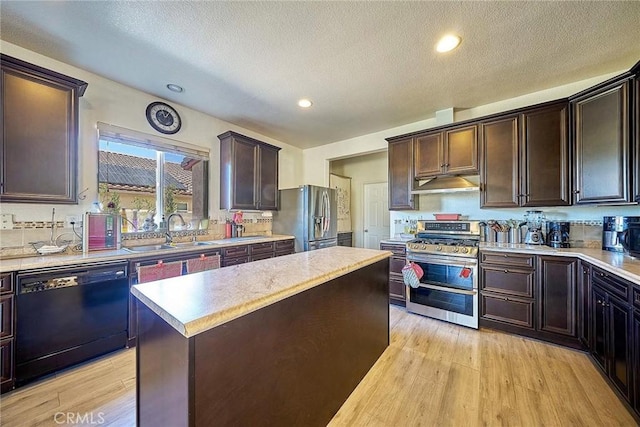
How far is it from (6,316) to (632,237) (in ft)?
15.8

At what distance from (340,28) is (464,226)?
2.68 meters

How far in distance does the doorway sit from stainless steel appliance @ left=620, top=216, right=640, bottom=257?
3.66m

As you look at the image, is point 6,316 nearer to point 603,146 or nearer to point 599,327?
point 599,327

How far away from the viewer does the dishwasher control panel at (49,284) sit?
1.81 metres

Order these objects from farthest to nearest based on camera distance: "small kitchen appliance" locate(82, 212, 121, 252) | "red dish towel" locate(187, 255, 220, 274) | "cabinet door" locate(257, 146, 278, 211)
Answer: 1. "cabinet door" locate(257, 146, 278, 211)
2. "red dish towel" locate(187, 255, 220, 274)
3. "small kitchen appliance" locate(82, 212, 121, 252)

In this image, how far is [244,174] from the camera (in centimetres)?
375

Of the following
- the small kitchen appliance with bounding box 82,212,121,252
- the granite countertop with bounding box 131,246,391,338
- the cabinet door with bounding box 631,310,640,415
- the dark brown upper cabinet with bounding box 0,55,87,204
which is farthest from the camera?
the small kitchen appliance with bounding box 82,212,121,252

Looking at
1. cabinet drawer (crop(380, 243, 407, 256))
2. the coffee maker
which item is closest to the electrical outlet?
cabinet drawer (crop(380, 243, 407, 256))

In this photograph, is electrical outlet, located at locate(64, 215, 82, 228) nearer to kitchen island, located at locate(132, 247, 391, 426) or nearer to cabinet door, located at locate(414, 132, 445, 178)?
kitchen island, located at locate(132, 247, 391, 426)

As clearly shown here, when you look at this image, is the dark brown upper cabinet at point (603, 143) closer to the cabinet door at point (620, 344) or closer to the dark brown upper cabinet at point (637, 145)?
the dark brown upper cabinet at point (637, 145)

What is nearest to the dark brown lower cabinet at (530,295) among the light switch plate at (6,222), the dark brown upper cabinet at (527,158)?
the dark brown upper cabinet at (527,158)

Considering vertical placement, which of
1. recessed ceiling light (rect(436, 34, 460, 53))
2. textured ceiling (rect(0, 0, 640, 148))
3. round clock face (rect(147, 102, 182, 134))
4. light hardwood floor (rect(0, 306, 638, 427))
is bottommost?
light hardwood floor (rect(0, 306, 638, 427))

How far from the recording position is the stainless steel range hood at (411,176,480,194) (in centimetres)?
307

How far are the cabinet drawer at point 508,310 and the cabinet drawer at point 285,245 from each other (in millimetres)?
2667
